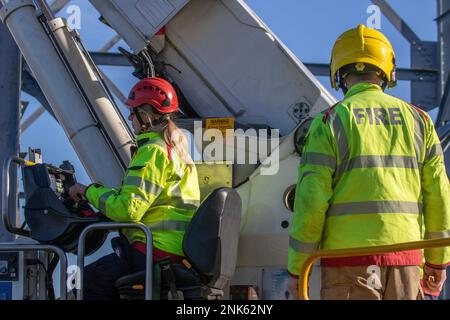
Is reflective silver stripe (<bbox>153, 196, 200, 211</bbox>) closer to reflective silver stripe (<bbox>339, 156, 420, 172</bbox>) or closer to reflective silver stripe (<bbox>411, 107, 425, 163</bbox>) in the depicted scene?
reflective silver stripe (<bbox>339, 156, 420, 172</bbox>)

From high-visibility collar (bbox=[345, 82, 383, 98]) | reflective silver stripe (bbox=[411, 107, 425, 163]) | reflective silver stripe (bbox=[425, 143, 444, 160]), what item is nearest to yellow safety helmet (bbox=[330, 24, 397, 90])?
high-visibility collar (bbox=[345, 82, 383, 98])

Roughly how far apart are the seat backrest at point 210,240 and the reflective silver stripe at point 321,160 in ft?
2.85

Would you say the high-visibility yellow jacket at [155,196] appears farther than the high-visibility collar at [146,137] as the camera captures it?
No

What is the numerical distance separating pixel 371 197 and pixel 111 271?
64.5 inches

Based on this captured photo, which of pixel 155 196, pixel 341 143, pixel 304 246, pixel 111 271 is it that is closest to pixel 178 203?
pixel 155 196

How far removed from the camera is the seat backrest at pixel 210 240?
441 centimetres

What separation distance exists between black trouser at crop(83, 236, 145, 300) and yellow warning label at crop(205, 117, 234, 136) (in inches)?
48.6

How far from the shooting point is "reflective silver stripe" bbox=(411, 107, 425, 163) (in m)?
3.77

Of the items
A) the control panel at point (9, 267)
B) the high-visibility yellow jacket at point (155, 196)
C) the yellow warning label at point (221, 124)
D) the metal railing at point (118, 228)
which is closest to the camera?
the metal railing at point (118, 228)

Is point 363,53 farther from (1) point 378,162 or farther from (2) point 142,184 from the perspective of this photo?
(2) point 142,184

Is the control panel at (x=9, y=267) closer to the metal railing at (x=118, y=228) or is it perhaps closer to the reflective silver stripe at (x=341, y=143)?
the metal railing at (x=118, y=228)

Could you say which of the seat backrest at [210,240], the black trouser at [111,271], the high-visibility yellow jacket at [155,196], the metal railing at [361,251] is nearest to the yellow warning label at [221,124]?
the high-visibility yellow jacket at [155,196]
